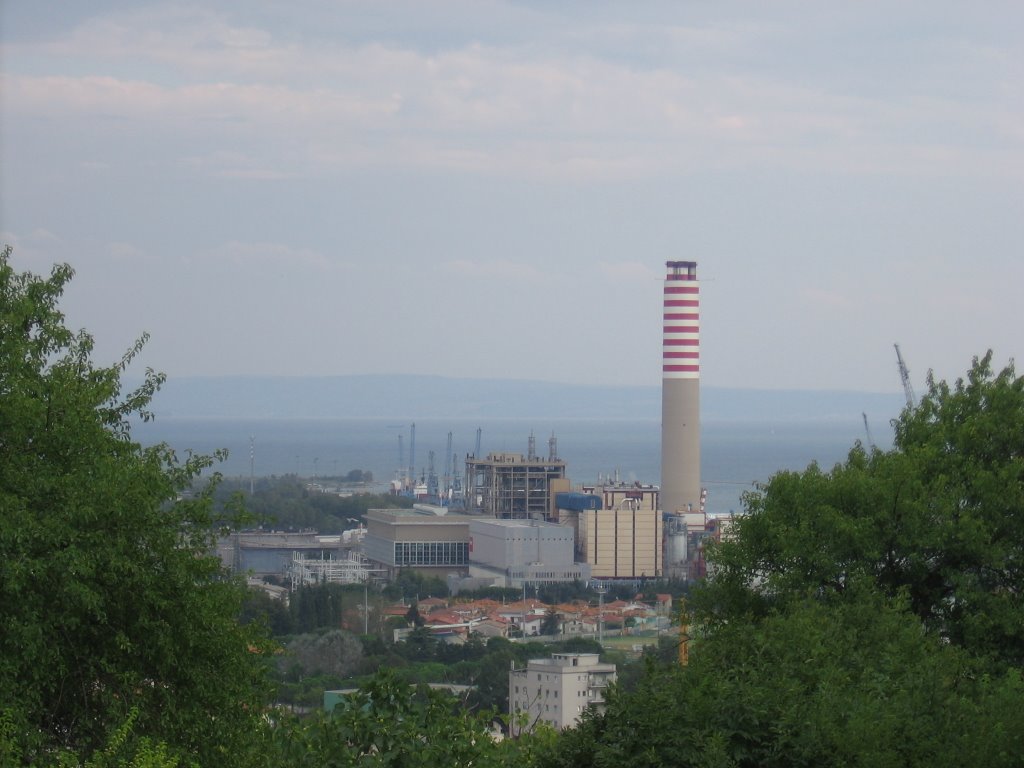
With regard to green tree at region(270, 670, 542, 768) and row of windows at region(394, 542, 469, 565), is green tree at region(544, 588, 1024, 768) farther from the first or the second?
row of windows at region(394, 542, 469, 565)

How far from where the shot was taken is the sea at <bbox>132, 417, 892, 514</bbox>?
75375 millimetres

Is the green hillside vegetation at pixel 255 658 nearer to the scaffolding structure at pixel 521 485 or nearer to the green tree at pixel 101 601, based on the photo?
the green tree at pixel 101 601

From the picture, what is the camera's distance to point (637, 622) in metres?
26.2

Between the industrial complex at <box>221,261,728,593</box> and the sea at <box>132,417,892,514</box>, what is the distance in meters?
15.9

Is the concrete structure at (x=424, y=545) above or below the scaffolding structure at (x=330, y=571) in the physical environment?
above

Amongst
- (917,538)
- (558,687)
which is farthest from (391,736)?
(558,687)

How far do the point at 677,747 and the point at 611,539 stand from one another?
30151mm

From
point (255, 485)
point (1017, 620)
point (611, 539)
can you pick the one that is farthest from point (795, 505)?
point (255, 485)

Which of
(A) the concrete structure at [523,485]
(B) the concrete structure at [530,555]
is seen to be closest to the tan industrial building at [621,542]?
(B) the concrete structure at [530,555]

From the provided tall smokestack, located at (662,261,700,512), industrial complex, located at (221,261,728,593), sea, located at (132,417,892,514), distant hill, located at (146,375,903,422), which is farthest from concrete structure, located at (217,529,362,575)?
distant hill, located at (146,375,903,422)

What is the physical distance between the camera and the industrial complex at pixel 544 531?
32500 millimetres

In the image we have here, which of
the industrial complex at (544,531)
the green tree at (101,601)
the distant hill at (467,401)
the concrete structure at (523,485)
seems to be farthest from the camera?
the distant hill at (467,401)

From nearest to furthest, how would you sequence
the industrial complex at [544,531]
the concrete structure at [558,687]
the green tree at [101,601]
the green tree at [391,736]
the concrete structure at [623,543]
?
the green tree at [391,736], the green tree at [101,601], the concrete structure at [558,687], the industrial complex at [544,531], the concrete structure at [623,543]

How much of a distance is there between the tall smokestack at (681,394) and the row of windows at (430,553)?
20.7 ft
